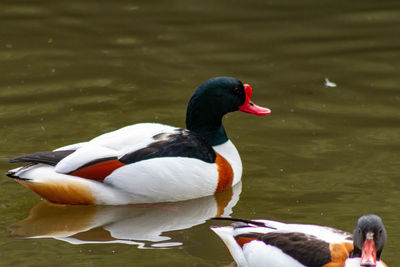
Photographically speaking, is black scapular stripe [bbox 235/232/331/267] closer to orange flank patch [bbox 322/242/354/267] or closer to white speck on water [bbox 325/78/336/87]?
orange flank patch [bbox 322/242/354/267]

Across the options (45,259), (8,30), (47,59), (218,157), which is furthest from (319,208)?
(8,30)

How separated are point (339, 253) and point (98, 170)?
2.70 metres

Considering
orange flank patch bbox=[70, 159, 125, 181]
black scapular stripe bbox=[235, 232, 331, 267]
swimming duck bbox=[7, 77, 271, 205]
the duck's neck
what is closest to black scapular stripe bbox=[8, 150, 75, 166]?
swimming duck bbox=[7, 77, 271, 205]

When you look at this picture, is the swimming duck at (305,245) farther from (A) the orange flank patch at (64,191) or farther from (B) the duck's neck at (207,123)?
(B) the duck's neck at (207,123)

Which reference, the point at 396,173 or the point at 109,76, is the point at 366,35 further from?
the point at 396,173

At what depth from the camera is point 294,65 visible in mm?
12156

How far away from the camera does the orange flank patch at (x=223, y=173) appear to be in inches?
333

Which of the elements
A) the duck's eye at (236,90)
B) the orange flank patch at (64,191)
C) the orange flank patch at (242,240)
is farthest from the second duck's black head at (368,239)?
the duck's eye at (236,90)

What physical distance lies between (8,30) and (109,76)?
2.59 m

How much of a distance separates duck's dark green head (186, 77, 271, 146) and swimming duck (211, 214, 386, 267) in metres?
2.21

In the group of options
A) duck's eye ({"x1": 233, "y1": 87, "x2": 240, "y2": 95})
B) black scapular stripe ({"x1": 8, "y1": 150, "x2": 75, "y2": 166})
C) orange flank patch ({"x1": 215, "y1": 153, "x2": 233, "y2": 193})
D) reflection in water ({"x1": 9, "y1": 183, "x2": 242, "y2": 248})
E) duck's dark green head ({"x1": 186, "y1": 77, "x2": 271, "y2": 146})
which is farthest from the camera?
duck's eye ({"x1": 233, "y1": 87, "x2": 240, "y2": 95})

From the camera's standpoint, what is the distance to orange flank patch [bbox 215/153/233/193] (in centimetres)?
846

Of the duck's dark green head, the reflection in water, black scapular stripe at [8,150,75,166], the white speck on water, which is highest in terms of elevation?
the duck's dark green head

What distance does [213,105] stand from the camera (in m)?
8.78
